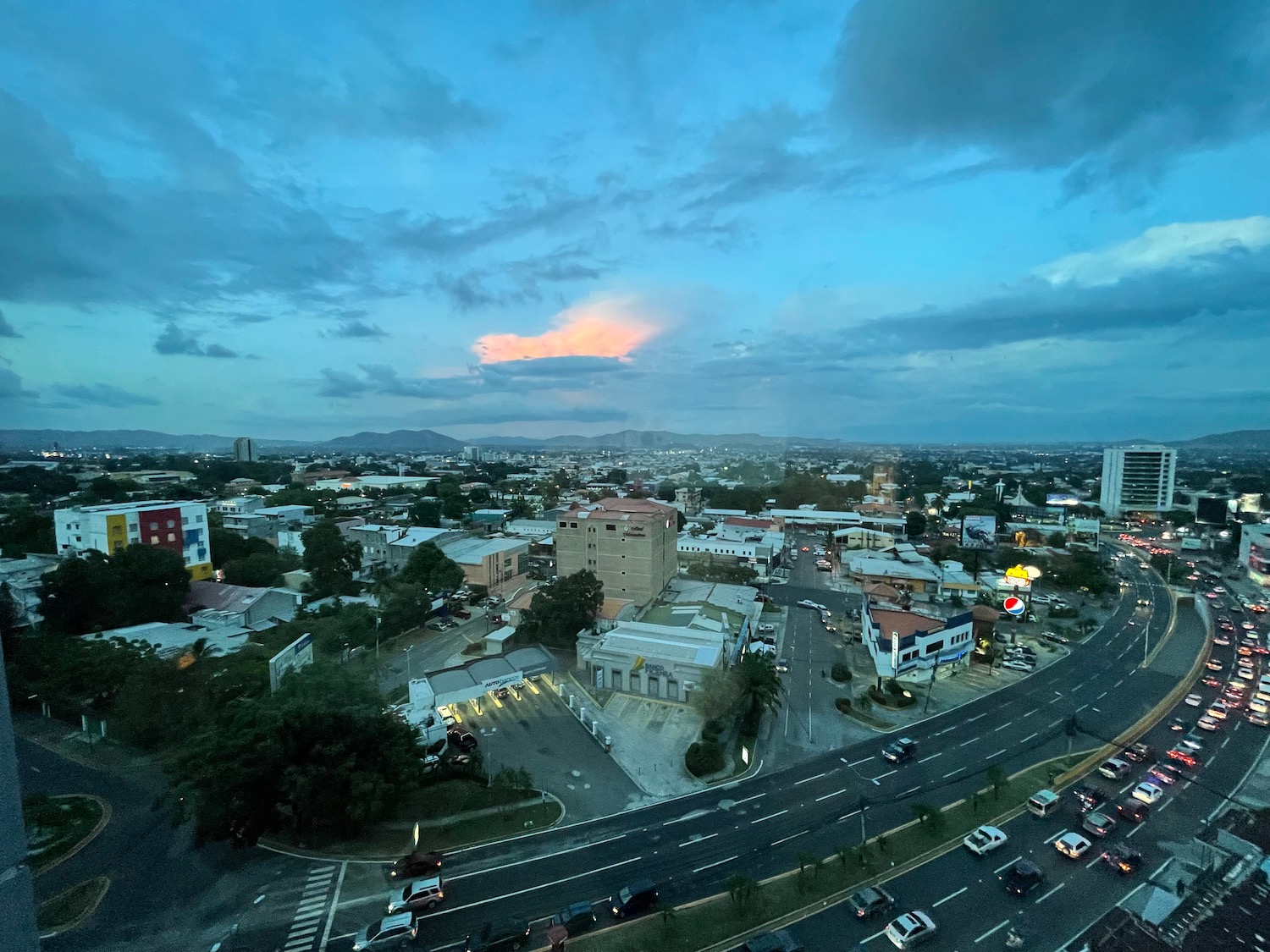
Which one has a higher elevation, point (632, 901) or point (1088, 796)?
point (632, 901)

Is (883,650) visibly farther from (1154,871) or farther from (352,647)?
(352,647)

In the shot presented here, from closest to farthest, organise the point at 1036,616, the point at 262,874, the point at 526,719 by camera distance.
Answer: the point at 262,874 → the point at 526,719 → the point at 1036,616

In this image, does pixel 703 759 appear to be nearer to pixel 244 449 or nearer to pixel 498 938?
pixel 498 938

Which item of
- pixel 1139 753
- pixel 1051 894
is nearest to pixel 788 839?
pixel 1051 894

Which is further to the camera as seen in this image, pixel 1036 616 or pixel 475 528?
pixel 475 528

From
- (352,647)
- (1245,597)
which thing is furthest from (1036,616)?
(352,647)

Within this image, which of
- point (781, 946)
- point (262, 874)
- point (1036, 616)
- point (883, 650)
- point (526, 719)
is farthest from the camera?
point (1036, 616)
